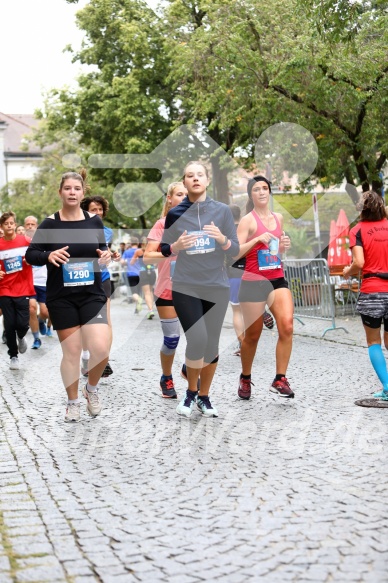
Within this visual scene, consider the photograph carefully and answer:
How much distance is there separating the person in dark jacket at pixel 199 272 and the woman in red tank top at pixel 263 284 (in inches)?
24.3

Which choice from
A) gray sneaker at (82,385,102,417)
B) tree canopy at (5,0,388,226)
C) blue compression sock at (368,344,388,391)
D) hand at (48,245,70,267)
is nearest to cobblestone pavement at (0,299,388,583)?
gray sneaker at (82,385,102,417)

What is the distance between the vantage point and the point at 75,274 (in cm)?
683

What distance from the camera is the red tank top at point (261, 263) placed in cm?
771

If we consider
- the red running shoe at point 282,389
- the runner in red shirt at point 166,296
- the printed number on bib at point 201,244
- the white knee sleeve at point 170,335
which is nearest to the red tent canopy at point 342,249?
the runner in red shirt at point 166,296

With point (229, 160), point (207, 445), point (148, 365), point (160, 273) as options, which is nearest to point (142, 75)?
point (229, 160)

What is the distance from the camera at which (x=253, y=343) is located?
25.9 feet

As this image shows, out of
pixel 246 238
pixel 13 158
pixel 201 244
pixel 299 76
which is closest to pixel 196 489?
pixel 201 244

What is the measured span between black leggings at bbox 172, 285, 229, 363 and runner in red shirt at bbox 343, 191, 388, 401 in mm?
1346

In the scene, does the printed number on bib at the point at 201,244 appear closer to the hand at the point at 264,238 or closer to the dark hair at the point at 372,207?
the hand at the point at 264,238

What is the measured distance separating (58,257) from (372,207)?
2.68m

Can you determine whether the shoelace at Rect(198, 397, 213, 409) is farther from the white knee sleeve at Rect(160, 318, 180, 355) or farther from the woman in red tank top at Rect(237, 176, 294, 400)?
the white knee sleeve at Rect(160, 318, 180, 355)

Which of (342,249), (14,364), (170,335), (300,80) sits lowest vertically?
(14,364)

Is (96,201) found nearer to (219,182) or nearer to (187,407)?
(187,407)

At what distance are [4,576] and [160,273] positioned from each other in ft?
15.9
